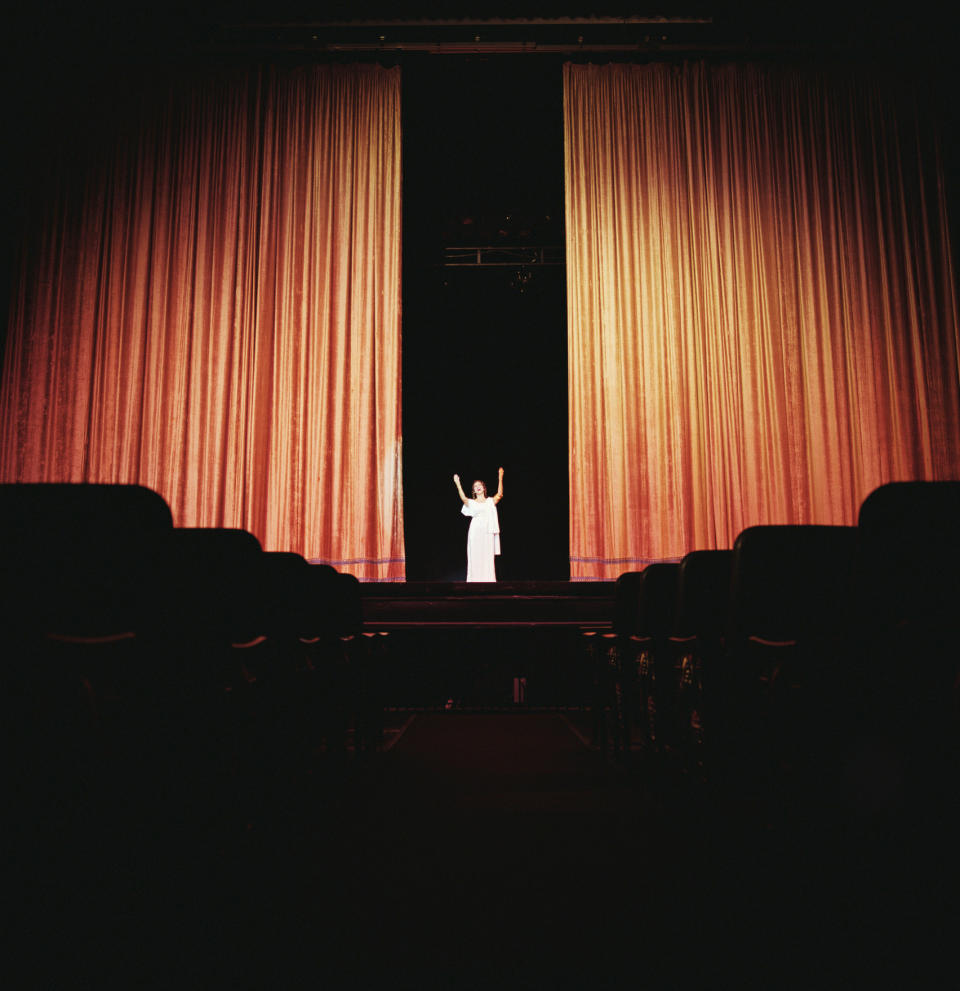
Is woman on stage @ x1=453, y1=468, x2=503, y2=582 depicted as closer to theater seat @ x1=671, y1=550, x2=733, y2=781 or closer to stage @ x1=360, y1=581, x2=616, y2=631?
stage @ x1=360, y1=581, x2=616, y2=631

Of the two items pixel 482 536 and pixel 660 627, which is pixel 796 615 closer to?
pixel 660 627

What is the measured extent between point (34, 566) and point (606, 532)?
5.85 meters

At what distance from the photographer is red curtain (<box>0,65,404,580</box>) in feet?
23.2

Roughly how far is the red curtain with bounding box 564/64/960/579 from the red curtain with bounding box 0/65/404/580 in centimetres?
188

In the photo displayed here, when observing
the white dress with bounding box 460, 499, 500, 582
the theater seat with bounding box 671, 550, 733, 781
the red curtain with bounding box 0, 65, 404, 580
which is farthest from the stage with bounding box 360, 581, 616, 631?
the theater seat with bounding box 671, 550, 733, 781

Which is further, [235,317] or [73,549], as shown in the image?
[235,317]

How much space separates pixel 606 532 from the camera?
7.03 meters

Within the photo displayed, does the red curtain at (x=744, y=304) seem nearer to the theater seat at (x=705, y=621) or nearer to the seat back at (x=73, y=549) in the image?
the theater seat at (x=705, y=621)

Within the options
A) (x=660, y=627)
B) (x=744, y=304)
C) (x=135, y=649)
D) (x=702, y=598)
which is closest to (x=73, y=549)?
(x=135, y=649)

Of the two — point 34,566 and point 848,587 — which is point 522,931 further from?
point 34,566

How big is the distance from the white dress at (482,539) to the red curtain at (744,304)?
1630mm

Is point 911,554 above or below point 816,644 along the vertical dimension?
above

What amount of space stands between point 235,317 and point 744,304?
15.6 ft

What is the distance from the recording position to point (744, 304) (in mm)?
7230
